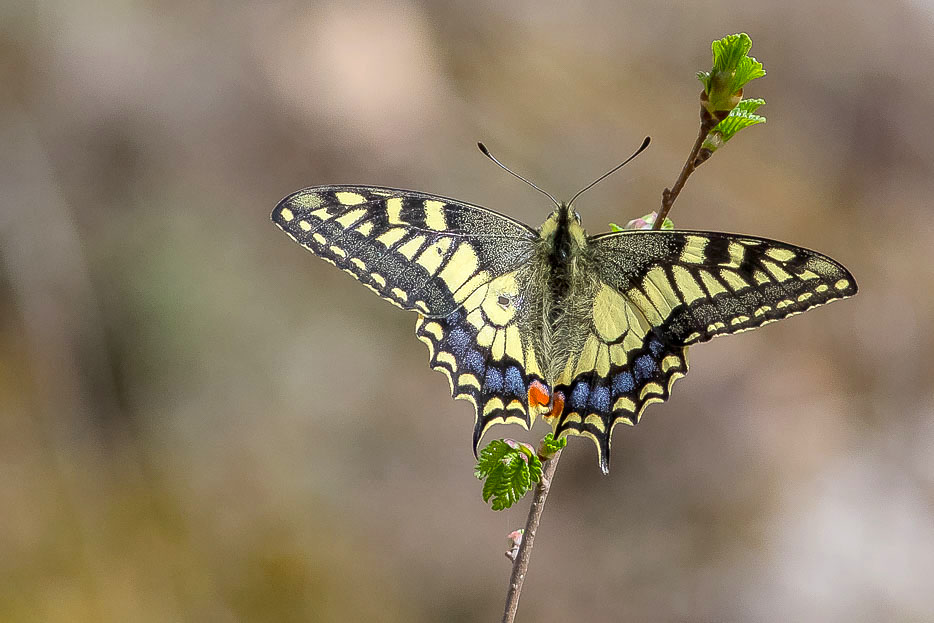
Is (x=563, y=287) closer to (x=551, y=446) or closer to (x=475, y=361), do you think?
(x=475, y=361)

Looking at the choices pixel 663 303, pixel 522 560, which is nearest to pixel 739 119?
pixel 663 303

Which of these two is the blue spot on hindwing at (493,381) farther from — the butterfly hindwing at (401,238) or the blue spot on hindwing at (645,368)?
the blue spot on hindwing at (645,368)

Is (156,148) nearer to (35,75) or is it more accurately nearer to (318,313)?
(35,75)

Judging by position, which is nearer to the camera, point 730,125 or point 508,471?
point 508,471

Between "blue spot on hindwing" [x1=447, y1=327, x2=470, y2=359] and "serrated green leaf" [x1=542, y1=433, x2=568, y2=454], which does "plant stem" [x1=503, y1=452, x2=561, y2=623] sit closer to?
"serrated green leaf" [x1=542, y1=433, x2=568, y2=454]

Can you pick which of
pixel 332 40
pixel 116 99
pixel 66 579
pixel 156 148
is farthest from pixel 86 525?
pixel 332 40

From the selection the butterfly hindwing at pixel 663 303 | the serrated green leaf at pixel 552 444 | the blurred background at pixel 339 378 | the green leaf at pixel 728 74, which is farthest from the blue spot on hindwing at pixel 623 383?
the blurred background at pixel 339 378

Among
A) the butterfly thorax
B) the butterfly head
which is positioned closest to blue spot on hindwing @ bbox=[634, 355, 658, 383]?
the butterfly thorax
